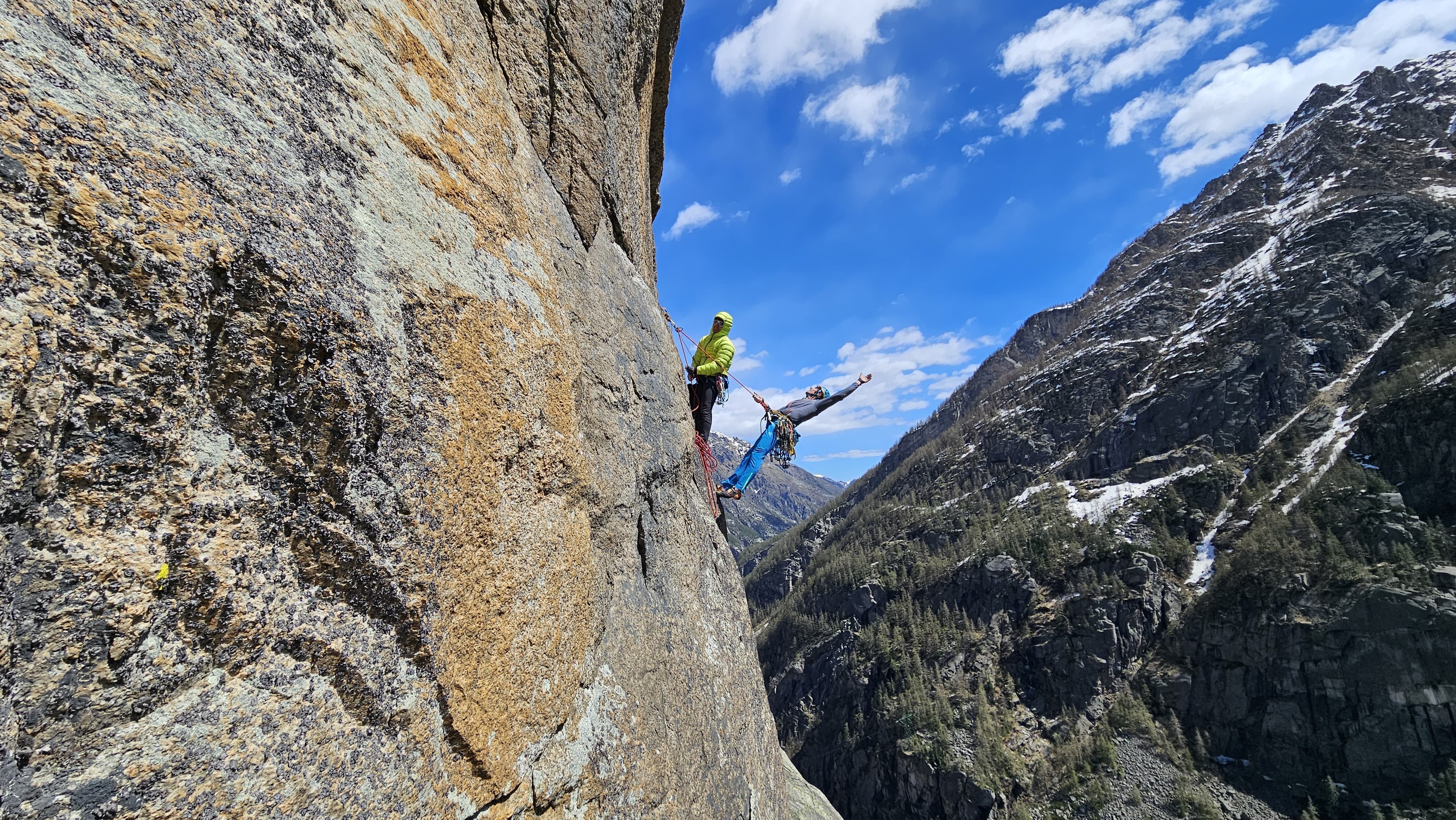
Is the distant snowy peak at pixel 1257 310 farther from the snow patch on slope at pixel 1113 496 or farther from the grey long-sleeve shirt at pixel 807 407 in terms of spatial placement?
the grey long-sleeve shirt at pixel 807 407

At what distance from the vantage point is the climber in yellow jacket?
891cm

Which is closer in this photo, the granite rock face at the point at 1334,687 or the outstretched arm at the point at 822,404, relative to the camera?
the outstretched arm at the point at 822,404

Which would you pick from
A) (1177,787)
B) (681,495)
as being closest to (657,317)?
(681,495)

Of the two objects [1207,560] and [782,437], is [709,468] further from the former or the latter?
[1207,560]

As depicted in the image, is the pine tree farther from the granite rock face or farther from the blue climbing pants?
the blue climbing pants

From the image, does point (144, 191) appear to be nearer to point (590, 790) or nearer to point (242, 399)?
point (242, 399)

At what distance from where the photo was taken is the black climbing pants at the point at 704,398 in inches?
357

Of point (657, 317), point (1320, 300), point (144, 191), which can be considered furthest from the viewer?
point (1320, 300)

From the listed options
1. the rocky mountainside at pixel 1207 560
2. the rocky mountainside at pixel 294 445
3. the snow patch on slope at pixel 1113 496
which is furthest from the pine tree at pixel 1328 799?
the rocky mountainside at pixel 294 445

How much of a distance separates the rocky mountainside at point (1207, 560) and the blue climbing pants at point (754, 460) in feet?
255

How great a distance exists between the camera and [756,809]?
5684 mm

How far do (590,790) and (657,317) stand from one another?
5005 mm

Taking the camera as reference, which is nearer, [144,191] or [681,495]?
[144,191]

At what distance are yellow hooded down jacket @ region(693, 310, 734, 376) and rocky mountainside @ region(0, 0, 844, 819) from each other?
4463mm
